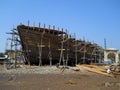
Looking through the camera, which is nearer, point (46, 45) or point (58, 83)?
point (58, 83)

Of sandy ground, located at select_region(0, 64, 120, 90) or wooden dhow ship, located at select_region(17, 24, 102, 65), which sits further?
wooden dhow ship, located at select_region(17, 24, 102, 65)

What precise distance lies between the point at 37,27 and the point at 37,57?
482 centimetres

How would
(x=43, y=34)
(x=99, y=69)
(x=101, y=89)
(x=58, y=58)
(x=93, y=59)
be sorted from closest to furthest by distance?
(x=101, y=89) → (x=99, y=69) → (x=43, y=34) → (x=58, y=58) → (x=93, y=59)

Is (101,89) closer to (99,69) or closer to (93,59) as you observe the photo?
(99,69)

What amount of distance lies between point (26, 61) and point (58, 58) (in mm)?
5439

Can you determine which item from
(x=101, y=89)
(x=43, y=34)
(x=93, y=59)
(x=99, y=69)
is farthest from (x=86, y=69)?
(x=93, y=59)

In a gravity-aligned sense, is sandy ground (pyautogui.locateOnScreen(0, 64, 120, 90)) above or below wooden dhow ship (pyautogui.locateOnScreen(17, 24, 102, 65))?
below

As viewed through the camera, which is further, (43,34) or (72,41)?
(72,41)

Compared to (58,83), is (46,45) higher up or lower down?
Answer: higher up

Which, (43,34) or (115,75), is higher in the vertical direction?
(43,34)

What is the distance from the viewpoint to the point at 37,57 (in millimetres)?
40938

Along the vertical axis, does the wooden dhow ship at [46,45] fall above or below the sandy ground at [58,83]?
above

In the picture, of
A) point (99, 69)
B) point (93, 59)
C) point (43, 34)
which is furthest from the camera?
point (93, 59)

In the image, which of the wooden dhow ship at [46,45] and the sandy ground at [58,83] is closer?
the sandy ground at [58,83]
